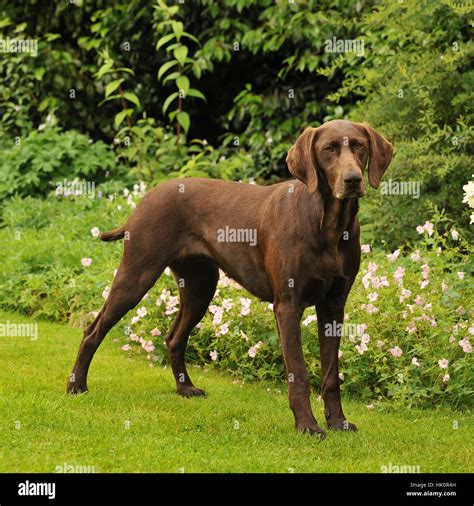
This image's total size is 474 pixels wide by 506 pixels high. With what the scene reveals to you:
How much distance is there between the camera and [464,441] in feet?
16.4

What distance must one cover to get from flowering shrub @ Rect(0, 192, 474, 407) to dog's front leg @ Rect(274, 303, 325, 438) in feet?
3.31

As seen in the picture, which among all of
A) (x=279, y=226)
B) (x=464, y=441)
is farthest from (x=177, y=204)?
(x=464, y=441)

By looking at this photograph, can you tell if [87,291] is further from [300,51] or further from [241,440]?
[300,51]

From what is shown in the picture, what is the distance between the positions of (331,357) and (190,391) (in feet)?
3.88

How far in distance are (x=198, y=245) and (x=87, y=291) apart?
98.8 inches

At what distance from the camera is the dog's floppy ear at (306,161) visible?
4660 millimetres

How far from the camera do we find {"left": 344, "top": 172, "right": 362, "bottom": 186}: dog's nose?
4.41 m

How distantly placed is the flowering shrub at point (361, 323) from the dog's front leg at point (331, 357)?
27.7 inches

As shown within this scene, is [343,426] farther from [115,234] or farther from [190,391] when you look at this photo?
[115,234]

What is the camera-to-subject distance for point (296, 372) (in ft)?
15.8

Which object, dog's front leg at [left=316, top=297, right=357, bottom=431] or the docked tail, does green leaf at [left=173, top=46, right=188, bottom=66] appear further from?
dog's front leg at [left=316, top=297, right=357, bottom=431]
